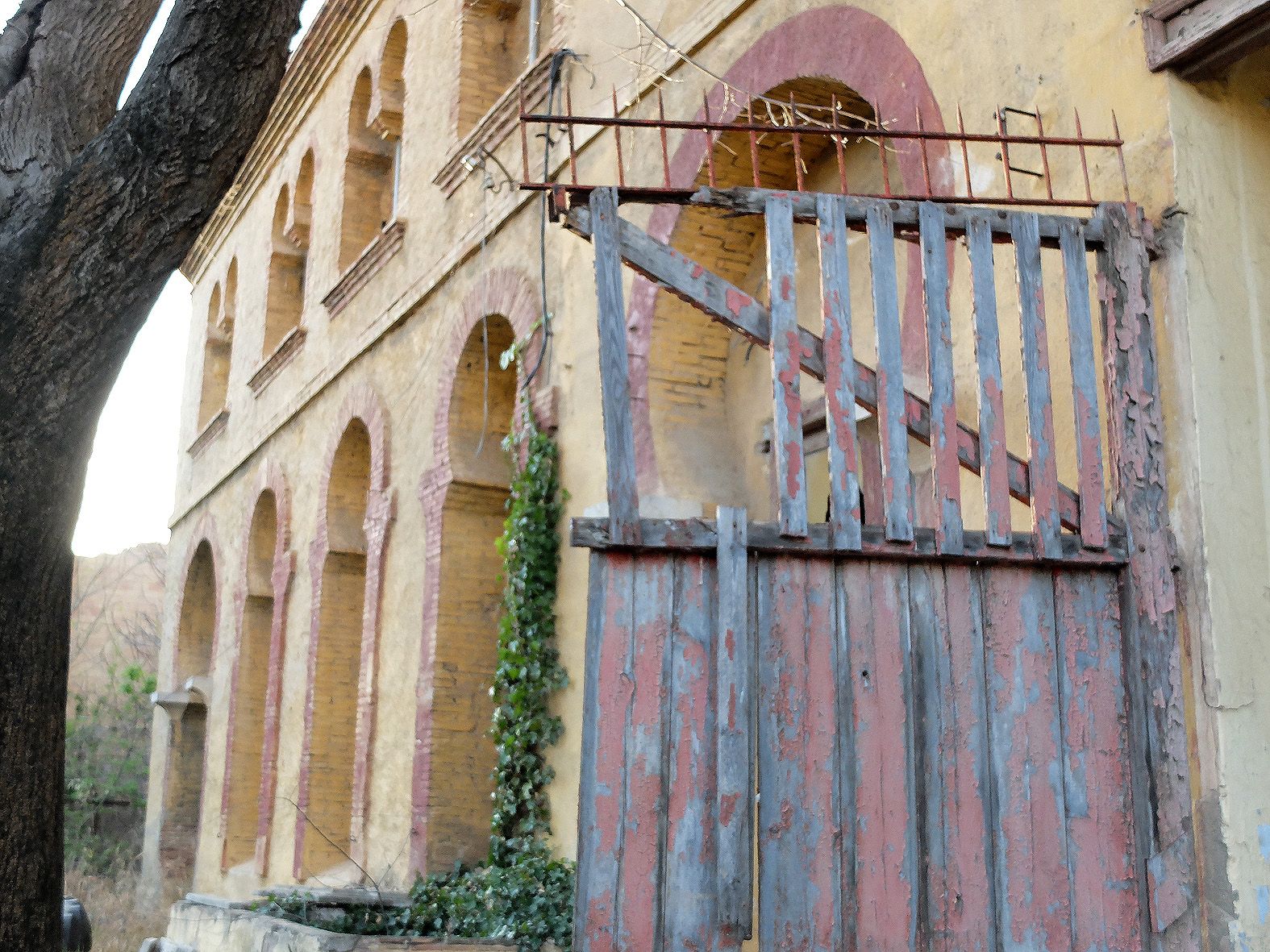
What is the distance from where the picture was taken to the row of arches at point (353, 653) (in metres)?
9.91

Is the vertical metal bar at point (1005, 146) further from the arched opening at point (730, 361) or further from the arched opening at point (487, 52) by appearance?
the arched opening at point (487, 52)

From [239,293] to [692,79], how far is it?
448 inches

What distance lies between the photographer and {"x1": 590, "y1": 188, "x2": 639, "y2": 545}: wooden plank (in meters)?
3.99

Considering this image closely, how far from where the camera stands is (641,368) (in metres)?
7.84

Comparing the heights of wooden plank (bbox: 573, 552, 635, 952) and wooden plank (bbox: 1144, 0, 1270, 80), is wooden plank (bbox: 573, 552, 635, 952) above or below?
below

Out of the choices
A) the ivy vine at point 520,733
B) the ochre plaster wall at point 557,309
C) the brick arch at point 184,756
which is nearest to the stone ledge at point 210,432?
the ochre plaster wall at point 557,309

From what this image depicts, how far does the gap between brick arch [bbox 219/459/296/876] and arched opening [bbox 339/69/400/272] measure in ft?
8.22

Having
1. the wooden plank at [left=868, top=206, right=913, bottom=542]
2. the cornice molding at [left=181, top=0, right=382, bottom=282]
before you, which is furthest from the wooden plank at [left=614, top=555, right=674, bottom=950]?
the cornice molding at [left=181, top=0, right=382, bottom=282]

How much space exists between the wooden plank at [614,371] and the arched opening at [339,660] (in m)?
8.30

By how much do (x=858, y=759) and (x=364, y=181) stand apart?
1119 cm

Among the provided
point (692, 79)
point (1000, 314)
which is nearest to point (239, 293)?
point (692, 79)

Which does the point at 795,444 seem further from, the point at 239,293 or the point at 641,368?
the point at 239,293

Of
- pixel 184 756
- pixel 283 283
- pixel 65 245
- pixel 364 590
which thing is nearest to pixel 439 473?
pixel 364 590

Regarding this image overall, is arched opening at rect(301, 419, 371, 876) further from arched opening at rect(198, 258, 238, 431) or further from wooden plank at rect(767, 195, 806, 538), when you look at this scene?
wooden plank at rect(767, 195, 806, 538)
